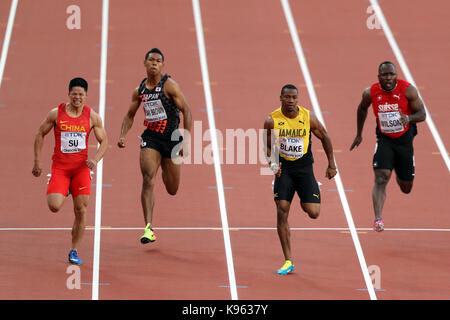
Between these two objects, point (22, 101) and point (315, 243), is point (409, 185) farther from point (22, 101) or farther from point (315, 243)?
point (22, 101)

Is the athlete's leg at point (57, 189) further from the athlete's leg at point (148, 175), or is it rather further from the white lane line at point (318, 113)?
the white lane line at point (318, 113)

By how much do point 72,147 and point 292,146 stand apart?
2.34 meters

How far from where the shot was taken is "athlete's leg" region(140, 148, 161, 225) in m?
11.6

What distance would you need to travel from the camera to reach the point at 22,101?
16.5 meters

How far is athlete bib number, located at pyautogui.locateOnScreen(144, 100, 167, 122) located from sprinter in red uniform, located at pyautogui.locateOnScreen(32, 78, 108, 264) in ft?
2.91

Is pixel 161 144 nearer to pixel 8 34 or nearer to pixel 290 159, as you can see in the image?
pixel 290 159

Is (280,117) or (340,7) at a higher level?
(340,7)

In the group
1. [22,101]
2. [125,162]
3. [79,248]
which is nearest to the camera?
[79,248]

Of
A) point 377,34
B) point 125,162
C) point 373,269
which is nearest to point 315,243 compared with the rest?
point 373,269

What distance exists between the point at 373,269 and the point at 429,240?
1424 mm

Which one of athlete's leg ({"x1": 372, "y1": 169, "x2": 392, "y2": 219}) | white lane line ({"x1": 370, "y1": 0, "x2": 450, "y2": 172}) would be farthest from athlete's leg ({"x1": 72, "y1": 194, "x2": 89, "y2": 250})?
white lane line ({"x1": 370, "y1": 0, "x2": 450, "y2": 172})

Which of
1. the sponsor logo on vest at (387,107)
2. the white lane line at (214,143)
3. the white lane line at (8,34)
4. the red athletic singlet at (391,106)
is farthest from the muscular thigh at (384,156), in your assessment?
the white lane line at (8,34)

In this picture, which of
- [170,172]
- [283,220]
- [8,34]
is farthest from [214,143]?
[8,34]
